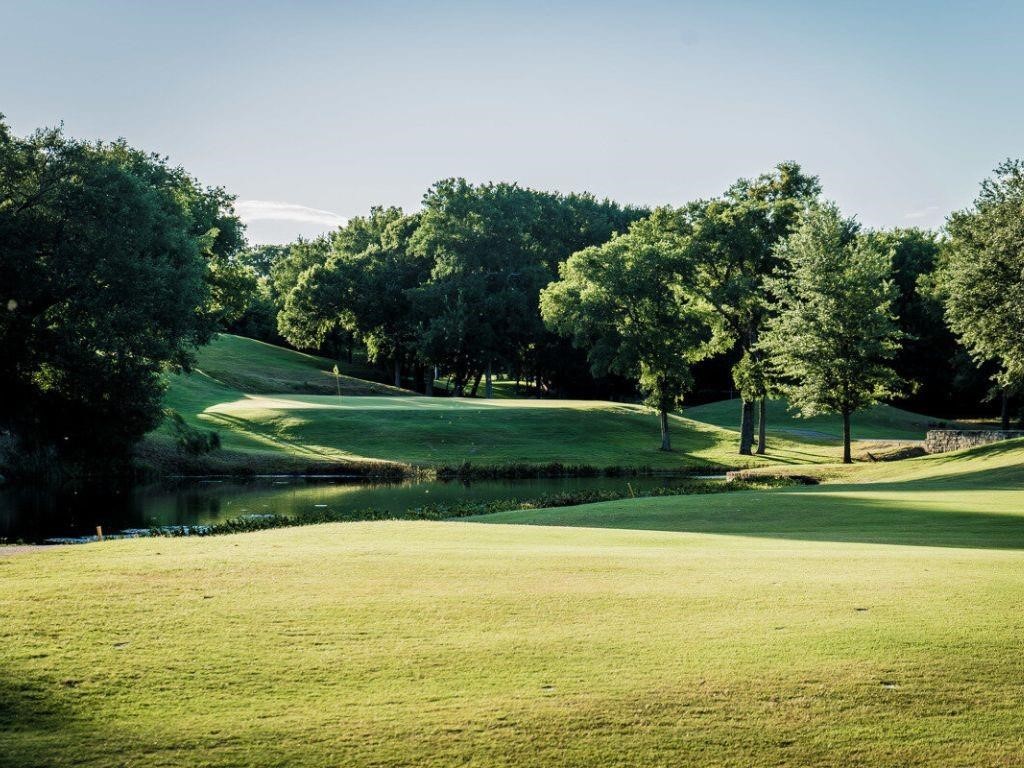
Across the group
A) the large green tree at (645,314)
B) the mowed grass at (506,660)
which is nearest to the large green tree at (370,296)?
the large green tree at (645,314)

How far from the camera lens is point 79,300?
3797 centimetres

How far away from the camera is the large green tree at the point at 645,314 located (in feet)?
184

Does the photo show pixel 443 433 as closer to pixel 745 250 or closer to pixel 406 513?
pixel 745 250

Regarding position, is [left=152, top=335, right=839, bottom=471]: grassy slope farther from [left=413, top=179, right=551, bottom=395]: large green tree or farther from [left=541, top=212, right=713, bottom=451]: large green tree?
[left=413, top=179, right=551, bottom=395]: large green tree

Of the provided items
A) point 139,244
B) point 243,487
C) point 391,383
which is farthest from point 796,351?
point 391,383

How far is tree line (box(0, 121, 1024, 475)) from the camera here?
3834 centimetres

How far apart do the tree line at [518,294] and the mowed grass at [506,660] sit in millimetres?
27807

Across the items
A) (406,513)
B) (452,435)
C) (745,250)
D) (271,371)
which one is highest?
(745,250)

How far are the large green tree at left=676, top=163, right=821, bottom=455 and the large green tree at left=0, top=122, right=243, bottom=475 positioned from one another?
94.3ft

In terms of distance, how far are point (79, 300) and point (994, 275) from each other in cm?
3738

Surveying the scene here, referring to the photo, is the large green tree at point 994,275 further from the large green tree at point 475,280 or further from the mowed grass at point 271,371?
the mowed grass at point 271,371

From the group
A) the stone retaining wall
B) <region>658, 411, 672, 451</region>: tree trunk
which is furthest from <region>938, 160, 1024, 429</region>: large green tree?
<region>658, 411, 672, 451</region>: tree trunk

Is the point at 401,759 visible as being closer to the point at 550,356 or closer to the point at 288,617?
the point at 288,617

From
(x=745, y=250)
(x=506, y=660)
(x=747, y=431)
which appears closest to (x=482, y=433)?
(x=747, y=431)
